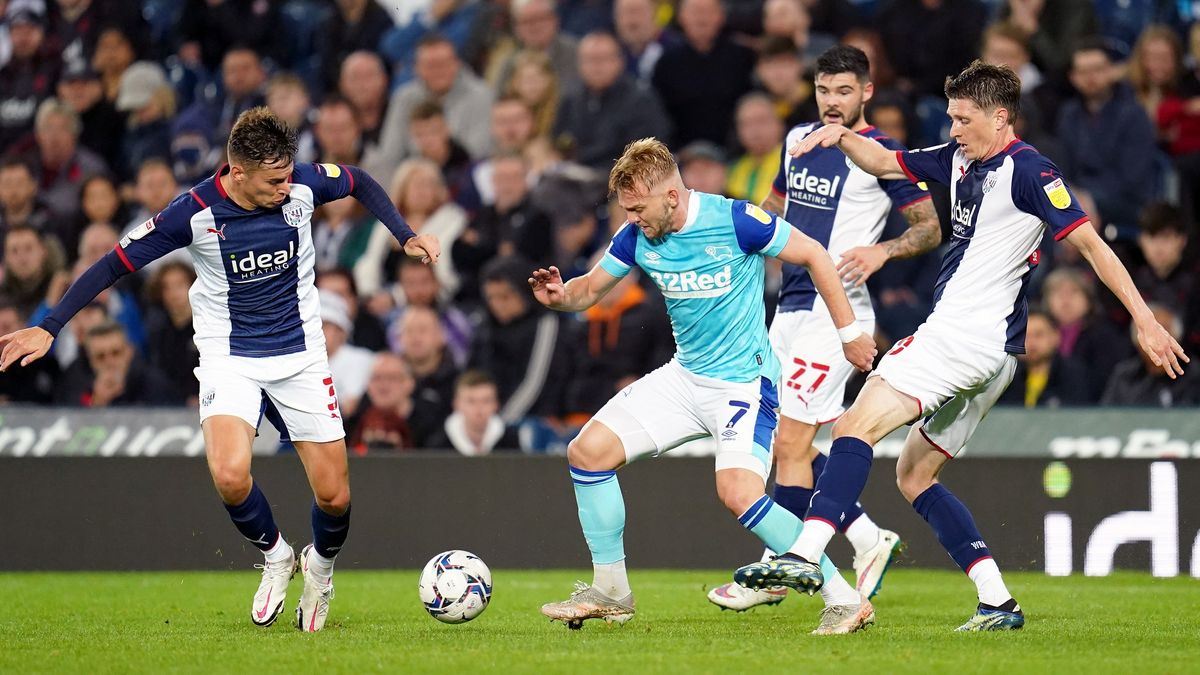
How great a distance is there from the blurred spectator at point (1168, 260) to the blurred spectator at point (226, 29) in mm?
8972

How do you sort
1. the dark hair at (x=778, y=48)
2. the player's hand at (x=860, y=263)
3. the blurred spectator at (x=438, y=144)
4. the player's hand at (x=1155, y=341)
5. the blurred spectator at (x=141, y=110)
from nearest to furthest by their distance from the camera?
1. the player's hand at (x=1155, y=341)
2. the player's hand at (x=860, y=263)
3. the dark hair at (x=778, y=48)
4. the blurred spectator at (x=438, y=144)
5. the blurred spectator at (x=141, y=110)

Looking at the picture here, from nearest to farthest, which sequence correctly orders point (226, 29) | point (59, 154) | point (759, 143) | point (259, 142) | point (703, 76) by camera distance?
1. point (259, 142)
2. point (759, 143)
3. point (703, 76)
4. point (59, 154)
5. point (226, 29)

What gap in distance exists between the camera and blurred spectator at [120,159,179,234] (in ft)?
47.4

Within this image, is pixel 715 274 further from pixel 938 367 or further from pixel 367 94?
pixel 367 94

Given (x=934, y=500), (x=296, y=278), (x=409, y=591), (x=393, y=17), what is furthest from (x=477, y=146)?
(x=934, y=500)

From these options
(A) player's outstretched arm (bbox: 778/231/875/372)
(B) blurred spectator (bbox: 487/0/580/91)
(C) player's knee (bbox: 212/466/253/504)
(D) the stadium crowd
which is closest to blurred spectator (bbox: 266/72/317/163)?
(D) the stadium crowd

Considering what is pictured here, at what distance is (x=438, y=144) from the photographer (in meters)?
14.5

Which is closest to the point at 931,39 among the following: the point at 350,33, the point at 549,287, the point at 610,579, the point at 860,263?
the point at 350,33

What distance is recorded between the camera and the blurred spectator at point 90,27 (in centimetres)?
1633

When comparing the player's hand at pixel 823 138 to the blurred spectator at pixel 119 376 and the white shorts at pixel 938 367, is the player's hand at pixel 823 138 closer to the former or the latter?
the white shorts at pixel 938 367

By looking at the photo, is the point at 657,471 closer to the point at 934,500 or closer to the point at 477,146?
the point at 934,500

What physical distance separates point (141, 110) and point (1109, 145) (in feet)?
30.6

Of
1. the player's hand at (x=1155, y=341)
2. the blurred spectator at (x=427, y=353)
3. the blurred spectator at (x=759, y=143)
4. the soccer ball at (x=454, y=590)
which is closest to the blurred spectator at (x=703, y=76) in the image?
the blurred spectator at (x=759, y=143)

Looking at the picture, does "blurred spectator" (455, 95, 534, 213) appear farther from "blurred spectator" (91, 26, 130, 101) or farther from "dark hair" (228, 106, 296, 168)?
"dark hair" (228, 106, 296, 168)
